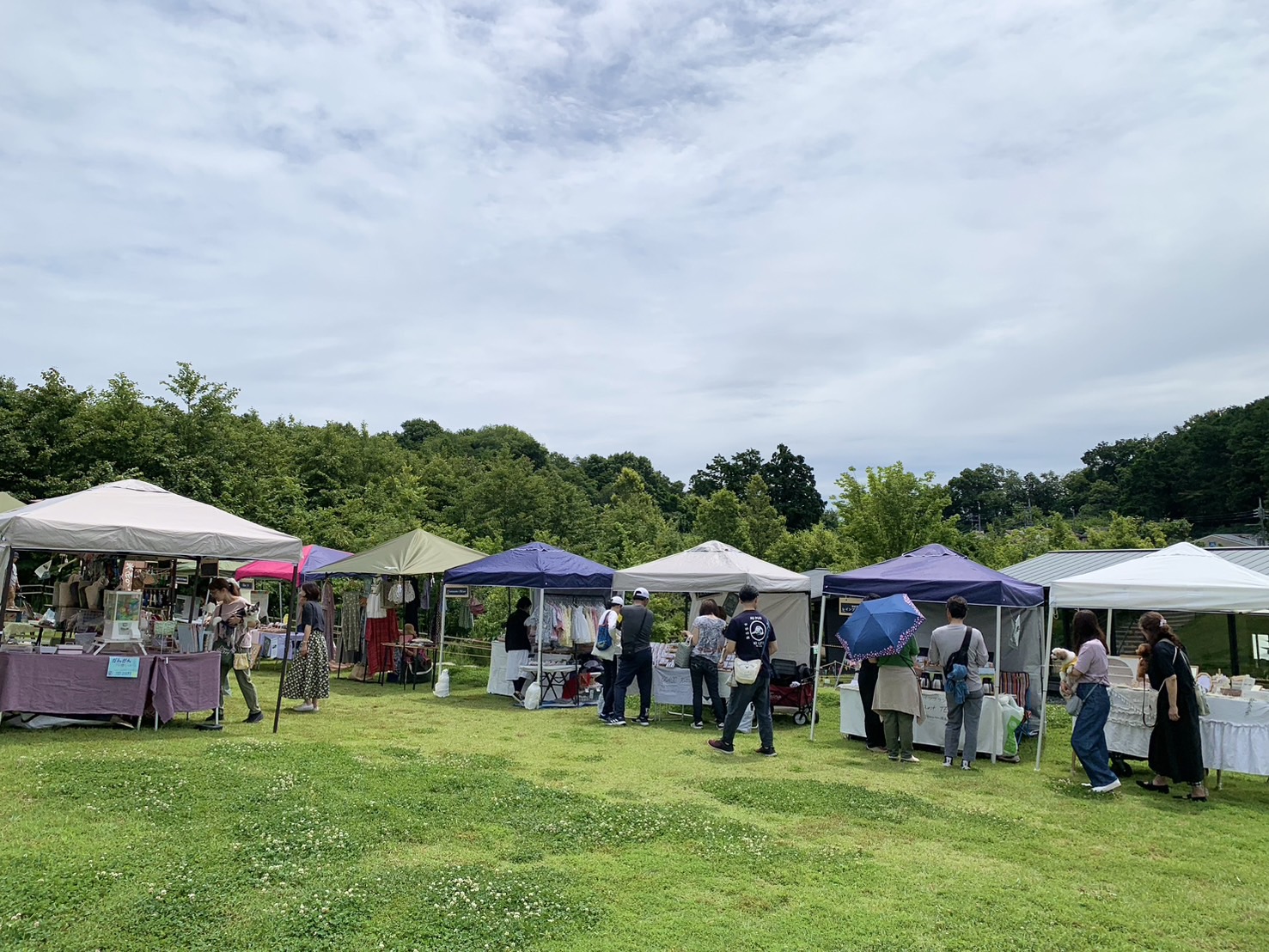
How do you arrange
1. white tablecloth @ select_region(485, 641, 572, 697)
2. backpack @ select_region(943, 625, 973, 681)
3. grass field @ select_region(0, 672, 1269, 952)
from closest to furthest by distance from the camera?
grass field @ select_region(0, 672, 1269, 952)
backpack @ select_region(943, 625, 973, 681)
white tablecloth @ select_region(485, 641, 572, 697)

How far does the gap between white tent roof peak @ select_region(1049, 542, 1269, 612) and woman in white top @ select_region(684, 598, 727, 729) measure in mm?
3504

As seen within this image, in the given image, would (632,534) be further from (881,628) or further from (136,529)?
(136,529)

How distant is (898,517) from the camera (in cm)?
2228

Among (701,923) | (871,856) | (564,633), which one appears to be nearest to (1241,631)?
(564,633)

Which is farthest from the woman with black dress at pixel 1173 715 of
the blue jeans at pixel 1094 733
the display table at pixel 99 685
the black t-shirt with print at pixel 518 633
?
the display table at pixel 99 685

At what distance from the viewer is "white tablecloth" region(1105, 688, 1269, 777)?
26.1 ft

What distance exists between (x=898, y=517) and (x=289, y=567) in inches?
563

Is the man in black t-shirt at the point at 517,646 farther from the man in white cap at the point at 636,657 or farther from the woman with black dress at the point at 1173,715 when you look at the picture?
the woman with black dress at the point at 1173,715

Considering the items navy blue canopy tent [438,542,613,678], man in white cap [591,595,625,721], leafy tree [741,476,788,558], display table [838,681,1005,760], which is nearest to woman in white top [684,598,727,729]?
man in white cap [591,595,625,721]

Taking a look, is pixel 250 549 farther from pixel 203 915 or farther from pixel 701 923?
pixel 701 923

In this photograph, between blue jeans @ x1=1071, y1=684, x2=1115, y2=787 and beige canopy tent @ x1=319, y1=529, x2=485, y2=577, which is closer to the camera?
blue jeans @ x1=1071, y1=684, x2=1115, y2=787

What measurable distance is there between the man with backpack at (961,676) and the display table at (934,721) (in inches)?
12.7

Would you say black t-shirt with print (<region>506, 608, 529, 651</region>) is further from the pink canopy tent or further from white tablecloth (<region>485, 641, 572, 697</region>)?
the pink canopy tent

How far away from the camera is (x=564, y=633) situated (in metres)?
13.2
